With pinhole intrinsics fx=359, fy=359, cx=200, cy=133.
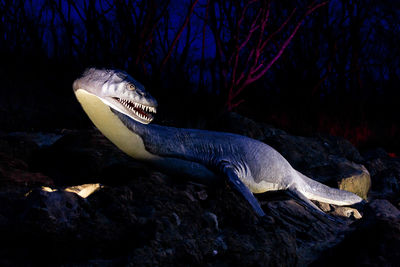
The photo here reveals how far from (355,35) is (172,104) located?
21.8ft

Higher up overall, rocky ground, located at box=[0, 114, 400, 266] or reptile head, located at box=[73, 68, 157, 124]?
reptile head, located at box=[73, 68, 157, 124]

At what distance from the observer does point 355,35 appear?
1130 centimetres

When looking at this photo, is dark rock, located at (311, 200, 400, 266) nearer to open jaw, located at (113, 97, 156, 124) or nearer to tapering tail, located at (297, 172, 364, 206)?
open jaw, located at (113, 97, 156, 124)

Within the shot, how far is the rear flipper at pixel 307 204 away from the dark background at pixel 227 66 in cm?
323

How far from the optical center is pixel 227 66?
8281mm

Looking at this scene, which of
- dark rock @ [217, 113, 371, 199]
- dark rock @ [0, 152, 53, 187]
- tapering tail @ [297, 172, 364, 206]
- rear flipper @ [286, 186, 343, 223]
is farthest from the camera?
dark rock @ [217, 113, 371, 199]

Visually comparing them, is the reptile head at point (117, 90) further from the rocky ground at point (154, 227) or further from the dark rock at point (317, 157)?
the dark rock at point (317, 157)

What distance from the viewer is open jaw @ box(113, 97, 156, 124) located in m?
2.64

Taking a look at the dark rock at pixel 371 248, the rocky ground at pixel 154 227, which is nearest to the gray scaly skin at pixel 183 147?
the rocky ground at pixel 154 227

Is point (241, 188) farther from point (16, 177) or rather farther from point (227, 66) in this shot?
point (227, 66)

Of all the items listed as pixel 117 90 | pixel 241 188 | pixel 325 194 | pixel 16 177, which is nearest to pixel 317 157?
pixel 325 194

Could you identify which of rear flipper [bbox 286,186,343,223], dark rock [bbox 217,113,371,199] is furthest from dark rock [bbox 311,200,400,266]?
dark rock [bbox 217,113,371,199]

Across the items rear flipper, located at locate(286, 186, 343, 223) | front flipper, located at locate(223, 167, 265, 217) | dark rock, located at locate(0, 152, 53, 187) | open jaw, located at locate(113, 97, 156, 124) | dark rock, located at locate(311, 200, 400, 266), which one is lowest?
rear flipper, located at locate(286, 186, 343, 223)

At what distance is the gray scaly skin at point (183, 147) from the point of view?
263 centimetres
